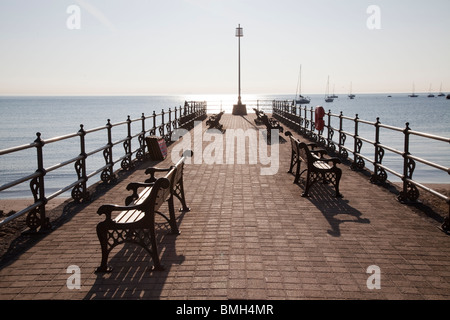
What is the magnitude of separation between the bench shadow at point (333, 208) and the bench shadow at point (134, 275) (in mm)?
2402

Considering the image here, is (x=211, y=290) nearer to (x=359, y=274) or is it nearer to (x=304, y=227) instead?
(x=359, y=274)

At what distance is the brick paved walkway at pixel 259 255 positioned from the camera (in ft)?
14.4

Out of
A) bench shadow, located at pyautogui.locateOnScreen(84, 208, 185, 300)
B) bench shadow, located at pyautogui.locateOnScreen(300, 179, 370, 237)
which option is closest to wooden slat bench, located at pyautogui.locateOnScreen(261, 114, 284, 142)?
bench shadow, located at pyautogui.locateOnScreen(300, 179, 370, 237)

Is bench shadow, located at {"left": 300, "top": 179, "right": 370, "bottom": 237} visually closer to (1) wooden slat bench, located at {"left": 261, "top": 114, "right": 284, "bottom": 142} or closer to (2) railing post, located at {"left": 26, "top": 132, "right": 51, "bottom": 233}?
(2) railing post, located at {"left": 26, "top": 132, "right": 51, "bottom": 233}

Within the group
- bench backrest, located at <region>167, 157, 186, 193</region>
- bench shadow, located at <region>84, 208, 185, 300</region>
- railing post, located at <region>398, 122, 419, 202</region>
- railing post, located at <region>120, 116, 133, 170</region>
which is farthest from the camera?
railing post, located at <region>120, 116, 133, 170</region>

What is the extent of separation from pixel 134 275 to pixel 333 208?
13.5 ft

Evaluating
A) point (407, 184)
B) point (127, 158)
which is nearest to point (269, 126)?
point (127, 158)

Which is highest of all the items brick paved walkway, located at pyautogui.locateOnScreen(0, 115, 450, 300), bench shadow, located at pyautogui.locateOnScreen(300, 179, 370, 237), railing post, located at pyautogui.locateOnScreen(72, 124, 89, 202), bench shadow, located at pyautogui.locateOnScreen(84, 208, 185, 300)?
railing post, located at pyautogui.locateOnScreen(72, 124, 89, 202)

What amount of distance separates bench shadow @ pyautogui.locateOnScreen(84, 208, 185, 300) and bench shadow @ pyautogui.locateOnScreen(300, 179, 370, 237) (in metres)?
2.40

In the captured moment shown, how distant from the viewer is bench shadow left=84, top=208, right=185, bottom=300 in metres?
4.33

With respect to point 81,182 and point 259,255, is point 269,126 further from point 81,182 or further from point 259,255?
point 259,255

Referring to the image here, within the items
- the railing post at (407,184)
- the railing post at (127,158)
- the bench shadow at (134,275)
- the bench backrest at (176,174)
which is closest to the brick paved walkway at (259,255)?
the bench shadow at (134,275)
